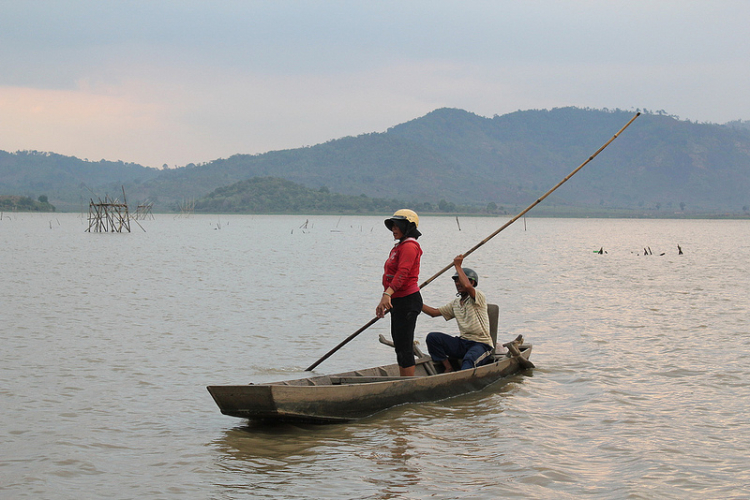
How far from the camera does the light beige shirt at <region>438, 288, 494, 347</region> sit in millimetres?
9070

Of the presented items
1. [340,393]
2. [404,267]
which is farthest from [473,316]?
[340,393]

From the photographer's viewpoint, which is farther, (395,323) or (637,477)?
(395,323)

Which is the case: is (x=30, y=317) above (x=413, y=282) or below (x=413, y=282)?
below

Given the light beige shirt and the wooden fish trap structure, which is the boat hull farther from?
the wooden fish trap structure

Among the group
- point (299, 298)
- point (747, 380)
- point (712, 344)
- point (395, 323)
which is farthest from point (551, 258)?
point (395, 323)

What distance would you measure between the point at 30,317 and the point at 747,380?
13.0 metres

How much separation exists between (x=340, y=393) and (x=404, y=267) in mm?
1481

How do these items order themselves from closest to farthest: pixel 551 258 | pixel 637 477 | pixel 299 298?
pixel 637 477
pixel 299 298
pixel 551 258

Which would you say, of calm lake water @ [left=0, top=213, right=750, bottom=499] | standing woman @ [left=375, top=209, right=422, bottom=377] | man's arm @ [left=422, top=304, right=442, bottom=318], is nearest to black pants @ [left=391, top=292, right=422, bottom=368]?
standing woman @ [left=375, top=209, right=422, bottom=377]

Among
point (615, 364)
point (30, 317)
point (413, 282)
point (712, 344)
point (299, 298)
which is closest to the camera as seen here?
point (413, 282)

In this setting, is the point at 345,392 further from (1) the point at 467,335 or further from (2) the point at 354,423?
(1) the point at 467,335

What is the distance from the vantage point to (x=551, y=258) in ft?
124

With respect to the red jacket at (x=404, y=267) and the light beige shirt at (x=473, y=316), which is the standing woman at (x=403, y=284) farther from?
the light beige shirt at (x=473, y=316)

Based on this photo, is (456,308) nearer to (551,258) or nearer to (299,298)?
(299,298)
